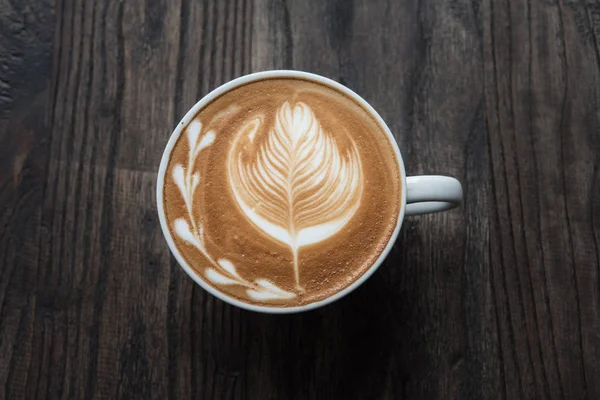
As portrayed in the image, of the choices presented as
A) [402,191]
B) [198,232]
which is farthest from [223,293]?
[402,191]

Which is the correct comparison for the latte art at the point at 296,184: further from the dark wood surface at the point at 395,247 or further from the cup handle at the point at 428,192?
the dark wood surface at the point at 395,247

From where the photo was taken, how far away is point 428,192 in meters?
0.85

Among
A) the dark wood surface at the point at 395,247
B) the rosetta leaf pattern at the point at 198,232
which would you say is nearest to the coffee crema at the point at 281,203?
the rosetta leaf pattern at the point at 198,232

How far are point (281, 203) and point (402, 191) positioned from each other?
0.17 meters

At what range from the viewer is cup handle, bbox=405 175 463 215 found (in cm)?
84

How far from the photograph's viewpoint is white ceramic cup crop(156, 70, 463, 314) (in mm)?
808

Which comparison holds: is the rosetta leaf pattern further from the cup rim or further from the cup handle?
the cup handle

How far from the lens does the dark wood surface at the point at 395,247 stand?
99cm

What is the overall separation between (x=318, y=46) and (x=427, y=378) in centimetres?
60

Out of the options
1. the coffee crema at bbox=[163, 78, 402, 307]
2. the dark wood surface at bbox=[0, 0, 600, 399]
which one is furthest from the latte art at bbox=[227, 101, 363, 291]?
the dark wood surface at bbox=[0, 0, 600, 399]

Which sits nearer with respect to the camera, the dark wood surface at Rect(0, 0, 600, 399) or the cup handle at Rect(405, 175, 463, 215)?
the cup handle at Rect(405, 175, 463, 215)

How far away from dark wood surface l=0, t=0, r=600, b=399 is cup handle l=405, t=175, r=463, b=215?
0.45 ft

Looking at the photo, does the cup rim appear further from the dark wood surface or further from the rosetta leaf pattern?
the dark wood surface

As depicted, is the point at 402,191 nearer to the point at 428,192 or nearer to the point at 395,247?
the point at 428,192
